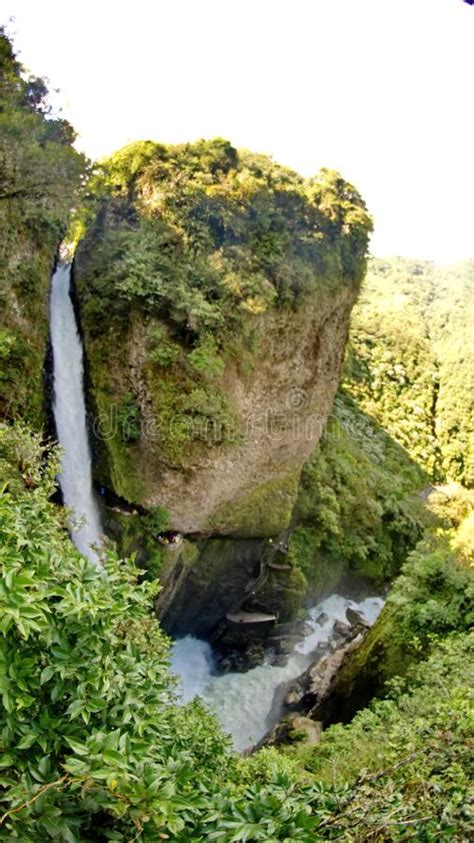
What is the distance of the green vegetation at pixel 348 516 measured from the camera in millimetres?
21906

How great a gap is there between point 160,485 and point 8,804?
12361mm

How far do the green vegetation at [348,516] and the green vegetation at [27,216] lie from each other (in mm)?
12268

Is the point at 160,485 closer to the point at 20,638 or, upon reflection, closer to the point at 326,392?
the point at 326,392

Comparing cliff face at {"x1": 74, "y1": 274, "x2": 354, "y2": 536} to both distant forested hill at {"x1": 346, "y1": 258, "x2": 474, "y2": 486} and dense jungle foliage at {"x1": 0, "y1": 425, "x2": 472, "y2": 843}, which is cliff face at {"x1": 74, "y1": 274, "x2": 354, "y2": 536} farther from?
distant forested hill at {"x1": 346, "y1": 258, "x2": 474, "y2": 486}

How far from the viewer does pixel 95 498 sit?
14.5 m

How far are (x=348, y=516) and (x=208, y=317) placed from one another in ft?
42.2

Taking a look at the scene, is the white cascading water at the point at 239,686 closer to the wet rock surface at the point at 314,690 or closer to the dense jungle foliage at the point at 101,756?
the wet rock surface at the point at 314,690

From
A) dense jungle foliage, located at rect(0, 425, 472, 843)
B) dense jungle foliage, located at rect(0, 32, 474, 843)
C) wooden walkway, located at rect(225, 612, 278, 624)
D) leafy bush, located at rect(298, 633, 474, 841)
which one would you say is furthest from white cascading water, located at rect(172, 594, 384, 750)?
dense jungle foliage, located at rect(0, 425, 472, 843)

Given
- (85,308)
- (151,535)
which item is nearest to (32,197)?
(85,308)

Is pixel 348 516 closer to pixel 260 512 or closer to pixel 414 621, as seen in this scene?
pixel 260 512

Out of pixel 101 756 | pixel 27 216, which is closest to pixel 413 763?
pixel 101 756

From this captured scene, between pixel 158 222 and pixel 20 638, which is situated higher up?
pixel 158 222

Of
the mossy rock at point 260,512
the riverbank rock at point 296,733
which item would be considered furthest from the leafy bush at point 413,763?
the mossy rock at point 260,512

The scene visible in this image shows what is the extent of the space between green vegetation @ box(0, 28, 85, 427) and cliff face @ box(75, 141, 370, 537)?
1844mm
